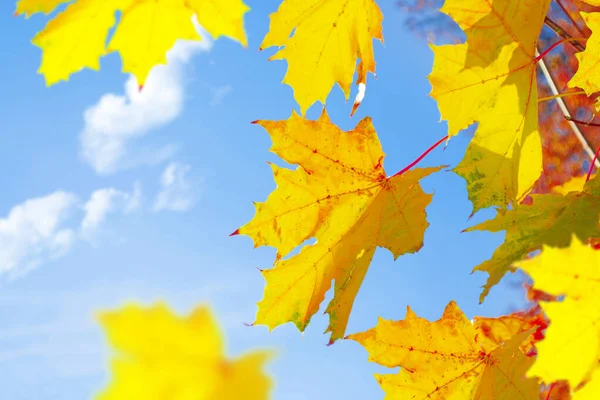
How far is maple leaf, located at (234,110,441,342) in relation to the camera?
1203mm

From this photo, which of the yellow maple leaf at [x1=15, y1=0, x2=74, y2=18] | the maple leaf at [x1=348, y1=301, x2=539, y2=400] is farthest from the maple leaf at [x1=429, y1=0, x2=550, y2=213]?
the yellow maple leaf at [x1=15, y1=0, x2=74, y2=18]

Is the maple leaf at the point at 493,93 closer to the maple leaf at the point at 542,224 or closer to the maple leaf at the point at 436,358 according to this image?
the maple leaf at the point at 542,224

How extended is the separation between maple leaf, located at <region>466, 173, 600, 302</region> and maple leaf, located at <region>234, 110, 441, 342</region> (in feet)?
0.55

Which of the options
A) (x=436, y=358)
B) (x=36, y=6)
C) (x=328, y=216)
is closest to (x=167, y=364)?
(x=36, y=6)

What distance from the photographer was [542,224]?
50.7 inches

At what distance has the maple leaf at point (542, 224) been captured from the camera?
1252 millimetres

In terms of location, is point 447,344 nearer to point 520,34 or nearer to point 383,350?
point 383,350

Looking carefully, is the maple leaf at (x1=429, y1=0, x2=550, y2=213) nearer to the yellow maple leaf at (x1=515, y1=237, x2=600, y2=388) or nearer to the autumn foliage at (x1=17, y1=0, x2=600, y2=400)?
the autumn foliage at (x1=17, y1=0, x2=600, y2=400)

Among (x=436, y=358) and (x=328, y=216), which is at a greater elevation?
(x=328, y=216)

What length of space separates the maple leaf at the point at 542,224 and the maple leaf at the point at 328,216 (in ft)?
0.55

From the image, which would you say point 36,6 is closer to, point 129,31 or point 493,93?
point 129,31

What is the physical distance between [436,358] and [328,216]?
381 millimetres

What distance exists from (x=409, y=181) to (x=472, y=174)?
149 millimetres

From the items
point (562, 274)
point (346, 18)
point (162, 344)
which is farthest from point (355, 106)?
point (162, 344)
